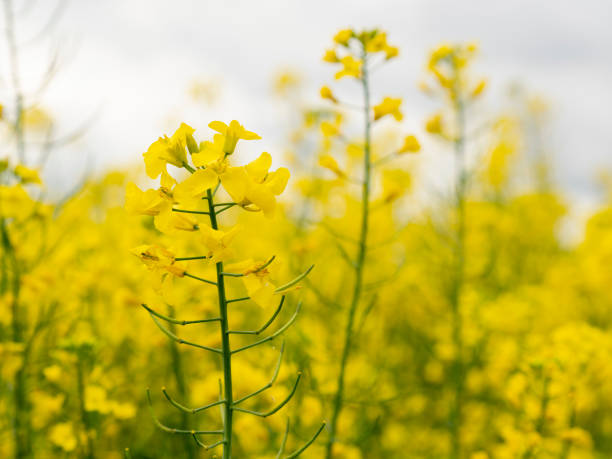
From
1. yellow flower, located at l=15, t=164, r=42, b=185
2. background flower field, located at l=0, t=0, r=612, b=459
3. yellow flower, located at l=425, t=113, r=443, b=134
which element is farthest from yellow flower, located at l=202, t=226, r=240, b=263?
yellow flower, located at l=425, t=113, r=443, b=134

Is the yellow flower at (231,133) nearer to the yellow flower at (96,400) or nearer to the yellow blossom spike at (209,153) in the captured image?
the yellow blossom spike at (209,153)

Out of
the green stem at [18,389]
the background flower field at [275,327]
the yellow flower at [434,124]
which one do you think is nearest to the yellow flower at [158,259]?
the background flower field at [275,327]

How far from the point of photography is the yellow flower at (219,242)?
114 centimetres

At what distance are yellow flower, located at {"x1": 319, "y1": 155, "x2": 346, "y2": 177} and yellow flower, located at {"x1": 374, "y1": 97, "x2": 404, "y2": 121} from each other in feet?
0.87

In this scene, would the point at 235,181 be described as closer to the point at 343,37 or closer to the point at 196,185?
the point at 196,185

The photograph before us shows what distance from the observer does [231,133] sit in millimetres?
1207

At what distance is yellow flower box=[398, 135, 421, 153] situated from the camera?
2278 millimetres

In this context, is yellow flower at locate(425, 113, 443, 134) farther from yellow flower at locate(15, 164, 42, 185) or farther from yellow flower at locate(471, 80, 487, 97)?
yellow flower at locate(15, 164, 42, 185)

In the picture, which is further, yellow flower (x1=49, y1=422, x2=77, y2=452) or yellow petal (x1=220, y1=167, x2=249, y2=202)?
yellow flower (x1=49, y1=422, x2=77, y2=452)

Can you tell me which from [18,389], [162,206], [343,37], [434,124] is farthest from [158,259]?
[434,124]

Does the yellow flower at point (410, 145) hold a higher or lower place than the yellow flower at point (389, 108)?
lower

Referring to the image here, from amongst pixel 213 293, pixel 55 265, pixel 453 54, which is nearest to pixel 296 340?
pixel 213 293

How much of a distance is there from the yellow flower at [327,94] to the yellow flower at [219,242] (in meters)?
1.18

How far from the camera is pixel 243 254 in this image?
17.5 feet
